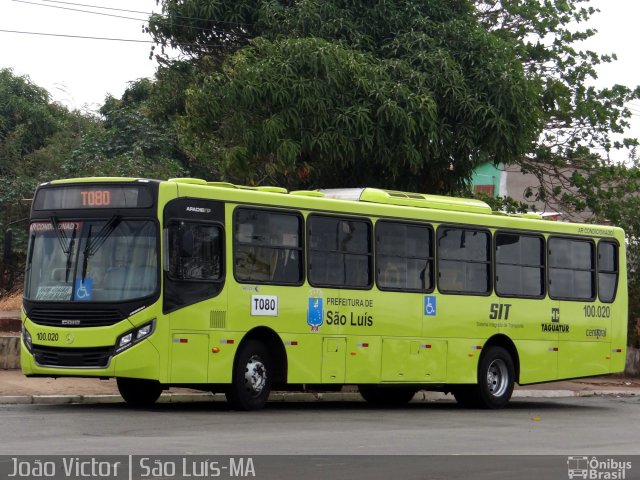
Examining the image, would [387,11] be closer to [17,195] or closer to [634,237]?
[634,237]

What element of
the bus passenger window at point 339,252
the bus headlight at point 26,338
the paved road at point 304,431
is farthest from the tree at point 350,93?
the bus headlight at point 26,338

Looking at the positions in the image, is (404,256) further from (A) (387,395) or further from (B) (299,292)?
(A) (387,395)

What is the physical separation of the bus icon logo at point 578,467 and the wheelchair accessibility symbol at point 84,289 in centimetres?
682

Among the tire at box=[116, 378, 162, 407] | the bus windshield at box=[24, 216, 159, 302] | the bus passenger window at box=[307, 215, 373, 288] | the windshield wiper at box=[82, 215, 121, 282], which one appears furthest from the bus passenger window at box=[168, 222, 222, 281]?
the tire at box=[116, 378, 162, 407]

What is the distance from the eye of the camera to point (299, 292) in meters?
18.7

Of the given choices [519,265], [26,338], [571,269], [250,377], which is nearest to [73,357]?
[26,338]

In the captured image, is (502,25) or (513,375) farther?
(502,25)

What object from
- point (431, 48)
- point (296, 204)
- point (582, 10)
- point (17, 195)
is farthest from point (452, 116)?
point (17, 195)

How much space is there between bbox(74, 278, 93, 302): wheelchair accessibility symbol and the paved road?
149 cm

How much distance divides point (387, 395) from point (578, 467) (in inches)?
427

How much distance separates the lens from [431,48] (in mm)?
25828

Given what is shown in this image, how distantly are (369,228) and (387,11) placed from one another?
303 inches

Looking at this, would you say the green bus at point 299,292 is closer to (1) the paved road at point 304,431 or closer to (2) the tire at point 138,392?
(2) the tire at point 138,392

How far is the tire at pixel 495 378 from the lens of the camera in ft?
71.3
